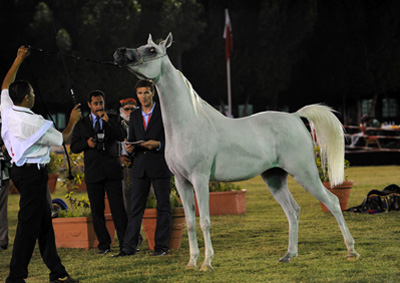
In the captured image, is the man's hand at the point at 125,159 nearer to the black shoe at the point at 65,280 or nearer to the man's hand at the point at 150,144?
the man's hand at the point at 150,144

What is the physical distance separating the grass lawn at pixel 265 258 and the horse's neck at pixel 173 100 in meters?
1.49

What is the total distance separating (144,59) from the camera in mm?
6410

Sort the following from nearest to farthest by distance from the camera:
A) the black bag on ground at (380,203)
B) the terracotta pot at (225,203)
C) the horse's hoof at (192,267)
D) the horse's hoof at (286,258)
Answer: the horse's hoof at (192,267) → the horse's hoof at (286,258) → the black bag on ground at (380,203) → the terracotta pot at (225,203)

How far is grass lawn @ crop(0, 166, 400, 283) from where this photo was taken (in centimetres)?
612

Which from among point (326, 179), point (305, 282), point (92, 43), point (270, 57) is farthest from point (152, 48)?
point (270, 57)

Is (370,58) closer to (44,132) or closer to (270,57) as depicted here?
(270,57)

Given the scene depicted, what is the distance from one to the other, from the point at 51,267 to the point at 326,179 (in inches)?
236

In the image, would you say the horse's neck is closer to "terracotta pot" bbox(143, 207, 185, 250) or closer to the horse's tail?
the horse's tail

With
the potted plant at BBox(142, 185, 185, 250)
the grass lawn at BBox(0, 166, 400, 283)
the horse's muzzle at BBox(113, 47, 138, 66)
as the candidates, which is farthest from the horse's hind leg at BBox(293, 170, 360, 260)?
the horse's muzzle at BBox(113, 47, 138, 66)

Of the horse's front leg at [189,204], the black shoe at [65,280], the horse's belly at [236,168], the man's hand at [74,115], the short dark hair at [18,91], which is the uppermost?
the short dark hair at [18,91]

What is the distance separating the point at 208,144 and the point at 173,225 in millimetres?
1721

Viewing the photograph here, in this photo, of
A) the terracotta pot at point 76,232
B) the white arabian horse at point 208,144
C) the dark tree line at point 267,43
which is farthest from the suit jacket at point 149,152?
the dark tree line at point 267,43

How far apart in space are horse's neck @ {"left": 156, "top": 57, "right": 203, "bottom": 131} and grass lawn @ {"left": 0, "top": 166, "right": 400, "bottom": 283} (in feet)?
4.90

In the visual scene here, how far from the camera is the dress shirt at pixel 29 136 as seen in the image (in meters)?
5.81
